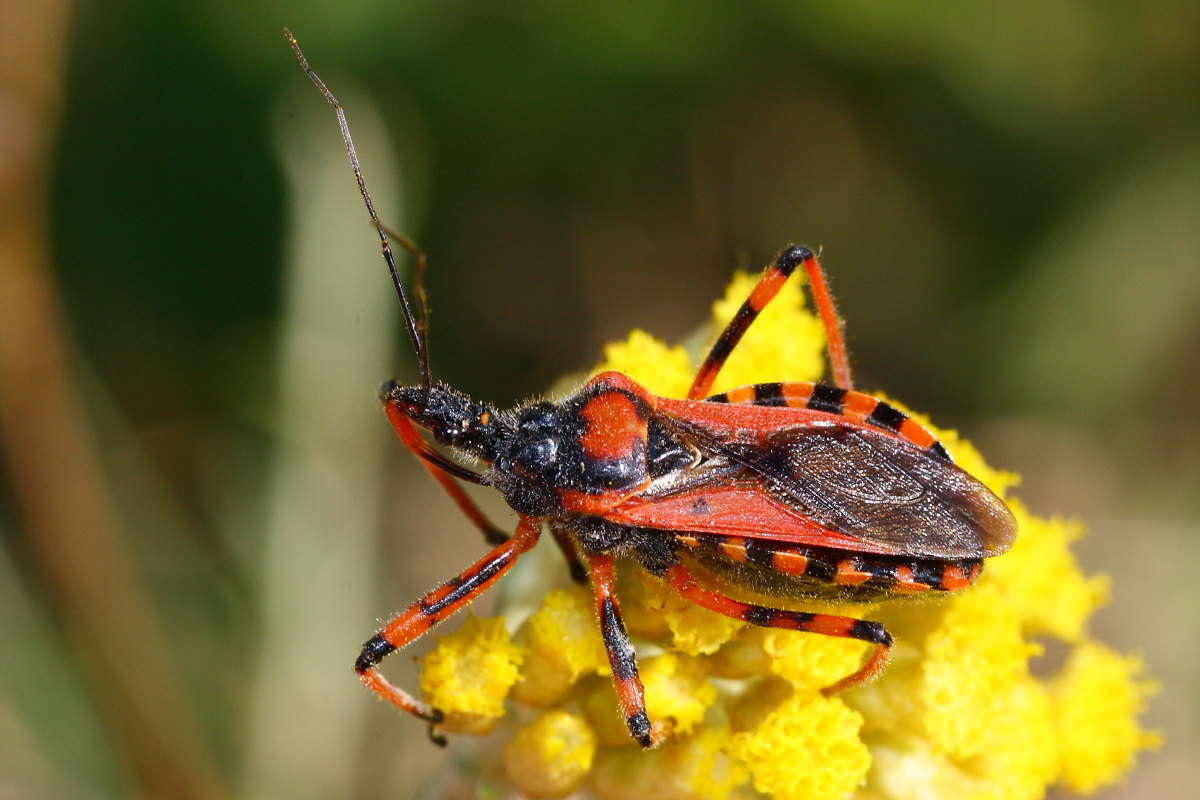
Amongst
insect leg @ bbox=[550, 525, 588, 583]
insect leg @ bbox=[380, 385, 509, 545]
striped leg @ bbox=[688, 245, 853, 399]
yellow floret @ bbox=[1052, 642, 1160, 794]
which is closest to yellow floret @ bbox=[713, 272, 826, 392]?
striped leg @ bbox=[688, 245, 853, 399]

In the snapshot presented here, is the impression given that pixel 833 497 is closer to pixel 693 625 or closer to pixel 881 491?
pixel 881 491

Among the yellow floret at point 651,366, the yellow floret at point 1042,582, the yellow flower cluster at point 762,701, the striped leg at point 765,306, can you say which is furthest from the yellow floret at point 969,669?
the yellow floret at point 651,366

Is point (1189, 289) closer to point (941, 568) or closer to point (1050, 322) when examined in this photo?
point (1050, 322)

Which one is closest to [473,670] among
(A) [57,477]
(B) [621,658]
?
(B) [621,658]

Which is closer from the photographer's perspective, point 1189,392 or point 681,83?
point 681,83

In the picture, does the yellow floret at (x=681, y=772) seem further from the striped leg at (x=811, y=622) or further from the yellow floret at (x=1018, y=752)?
the yellow floret at (x=1018, y=752)

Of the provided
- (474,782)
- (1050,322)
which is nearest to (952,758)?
(474,782)

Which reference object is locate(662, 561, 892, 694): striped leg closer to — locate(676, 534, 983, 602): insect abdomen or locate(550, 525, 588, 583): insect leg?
locate(676, 534, 983, 602): insect abdomen
